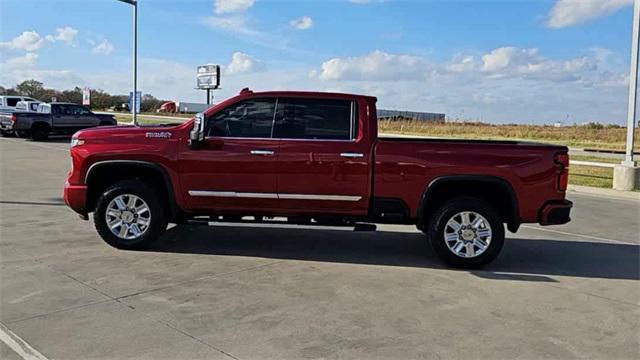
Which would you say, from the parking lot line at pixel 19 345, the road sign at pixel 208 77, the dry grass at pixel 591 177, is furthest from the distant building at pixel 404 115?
the parking lot line at pixel 19 345

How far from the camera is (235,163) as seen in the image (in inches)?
260

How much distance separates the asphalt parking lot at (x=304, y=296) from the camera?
13.8ft

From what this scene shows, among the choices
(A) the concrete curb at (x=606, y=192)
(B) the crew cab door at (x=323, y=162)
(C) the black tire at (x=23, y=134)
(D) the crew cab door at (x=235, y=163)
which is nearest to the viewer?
(B) the crew cab door at (x=323, y=162)

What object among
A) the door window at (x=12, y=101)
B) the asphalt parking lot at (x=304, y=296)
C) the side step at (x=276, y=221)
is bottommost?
the asphalt parking lot at (x=304, y=296)

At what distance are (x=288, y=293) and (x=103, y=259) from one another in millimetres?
2393

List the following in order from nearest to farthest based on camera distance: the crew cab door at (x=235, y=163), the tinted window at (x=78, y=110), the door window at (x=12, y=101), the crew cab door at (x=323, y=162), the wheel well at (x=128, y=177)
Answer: the crew cab door at (x=323, y=162), the crew cab door at (x=235, y=163), the wheel well at (x=128, y=177), the tinted window at (x=78, y=110), the door window at (x=12, y=101)

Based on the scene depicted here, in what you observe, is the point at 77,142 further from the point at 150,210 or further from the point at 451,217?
the point at 451,217

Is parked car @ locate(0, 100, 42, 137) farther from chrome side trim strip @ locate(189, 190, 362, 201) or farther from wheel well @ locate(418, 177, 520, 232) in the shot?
wheel well @ locate(418, 177, 520, 232)

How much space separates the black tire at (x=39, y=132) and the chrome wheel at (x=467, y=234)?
83.4ft

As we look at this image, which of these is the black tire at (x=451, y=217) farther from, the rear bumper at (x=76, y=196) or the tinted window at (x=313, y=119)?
the rear bumper at (x=76, y=196)

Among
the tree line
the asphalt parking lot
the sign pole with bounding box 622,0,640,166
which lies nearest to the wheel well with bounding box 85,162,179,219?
the asphalt parking lot

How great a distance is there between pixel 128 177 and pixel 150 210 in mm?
583

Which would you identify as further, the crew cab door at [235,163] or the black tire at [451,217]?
the crew cab door at [235,163]

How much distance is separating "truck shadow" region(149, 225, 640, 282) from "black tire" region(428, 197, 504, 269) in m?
0.17
